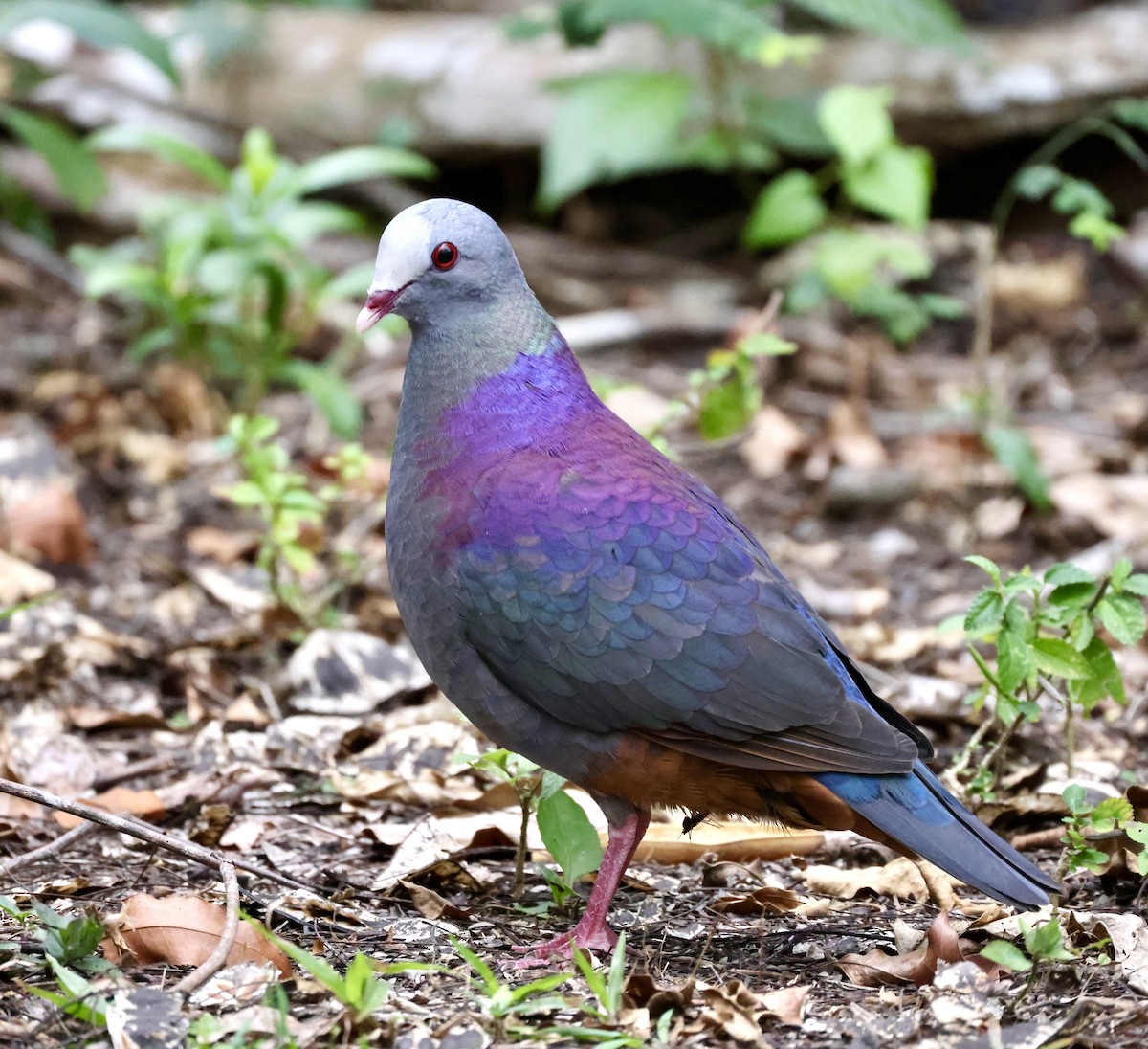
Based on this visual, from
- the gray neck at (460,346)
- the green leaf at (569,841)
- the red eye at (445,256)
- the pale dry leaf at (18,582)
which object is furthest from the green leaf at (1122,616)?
the pale dry leaf at (18,582)

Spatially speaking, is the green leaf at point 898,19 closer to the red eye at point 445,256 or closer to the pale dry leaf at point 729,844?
the red eye at point 445,256

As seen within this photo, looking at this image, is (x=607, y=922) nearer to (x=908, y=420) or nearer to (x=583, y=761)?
(x=583, y=761)

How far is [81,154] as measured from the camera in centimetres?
661

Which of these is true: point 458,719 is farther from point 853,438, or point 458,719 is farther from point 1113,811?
point 853,438

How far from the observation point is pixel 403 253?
3.15m

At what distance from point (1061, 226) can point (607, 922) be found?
5678 mm

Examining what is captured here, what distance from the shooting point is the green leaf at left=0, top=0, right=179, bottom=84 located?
5719 millimetres

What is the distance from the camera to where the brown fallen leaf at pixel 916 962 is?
2713 mm

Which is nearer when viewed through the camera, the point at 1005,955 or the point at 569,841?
the point at 1005,955

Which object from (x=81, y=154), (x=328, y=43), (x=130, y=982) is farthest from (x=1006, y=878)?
(x=328, y=43)

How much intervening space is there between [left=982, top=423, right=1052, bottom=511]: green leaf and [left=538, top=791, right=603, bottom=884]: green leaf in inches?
110

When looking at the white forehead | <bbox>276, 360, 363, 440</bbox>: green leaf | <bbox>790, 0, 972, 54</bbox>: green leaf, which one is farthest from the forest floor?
<bbox>790, 0, 972, 54</bbox>: green leaf

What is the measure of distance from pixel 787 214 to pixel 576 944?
4.29m

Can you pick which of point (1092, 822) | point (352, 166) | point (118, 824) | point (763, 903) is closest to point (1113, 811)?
point (1092, 822)
